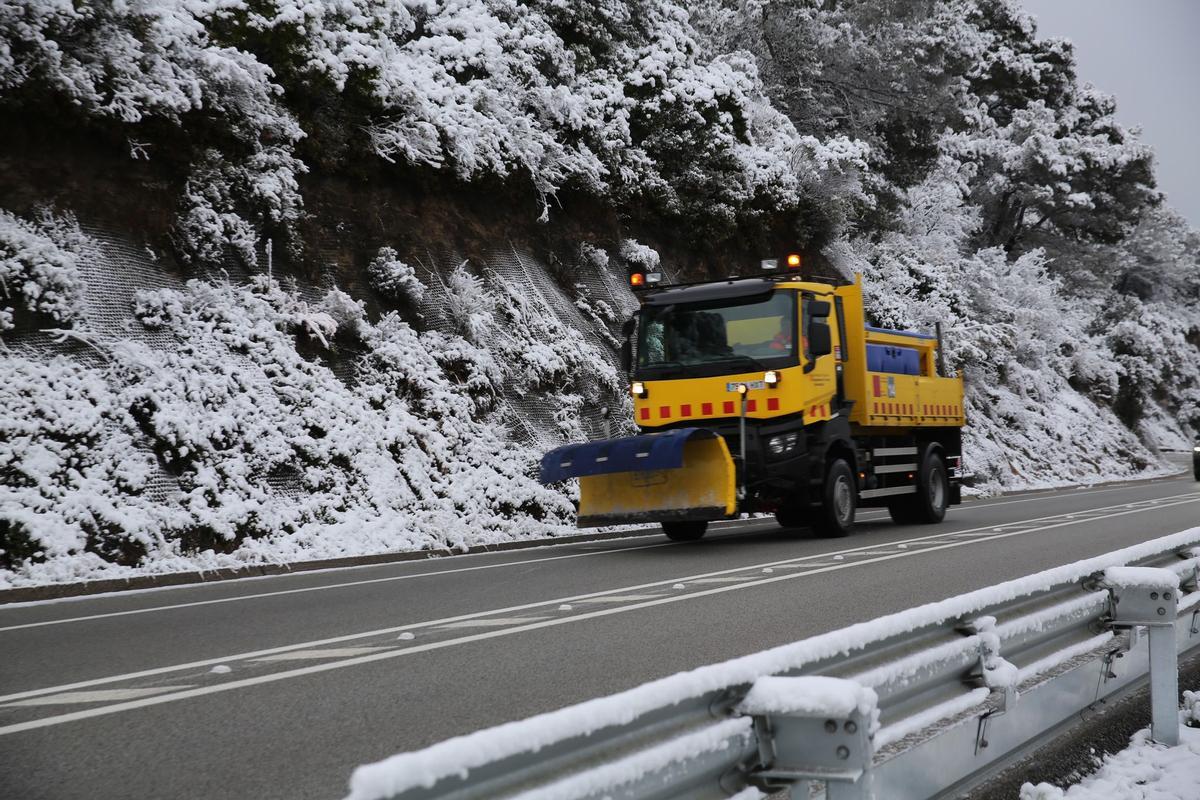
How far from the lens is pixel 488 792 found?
2.37 m

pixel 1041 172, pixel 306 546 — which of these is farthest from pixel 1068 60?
pixel 306 546

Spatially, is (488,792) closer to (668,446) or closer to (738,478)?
(668,446)

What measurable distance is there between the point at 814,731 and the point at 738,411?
40.0 ft

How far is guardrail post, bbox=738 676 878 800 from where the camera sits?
10.3 feet

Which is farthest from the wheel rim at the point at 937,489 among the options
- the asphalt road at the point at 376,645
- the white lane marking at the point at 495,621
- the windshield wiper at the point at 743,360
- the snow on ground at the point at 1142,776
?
the snow on ground at the point at 1142,776

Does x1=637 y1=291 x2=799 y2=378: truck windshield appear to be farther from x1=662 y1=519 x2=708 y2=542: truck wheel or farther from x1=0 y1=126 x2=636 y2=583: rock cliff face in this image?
x1=0 y1=126 x2=636 y2=583: rock cliff face

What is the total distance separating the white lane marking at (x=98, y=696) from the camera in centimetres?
641

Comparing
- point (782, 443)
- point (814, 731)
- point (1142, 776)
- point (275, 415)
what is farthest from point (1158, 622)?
point (275, 415)

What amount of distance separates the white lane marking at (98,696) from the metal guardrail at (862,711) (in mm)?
3957

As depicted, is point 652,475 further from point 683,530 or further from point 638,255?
point 638,255

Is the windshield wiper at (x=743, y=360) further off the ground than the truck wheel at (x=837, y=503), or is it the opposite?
the windshield wiper at (x=743, y=360)

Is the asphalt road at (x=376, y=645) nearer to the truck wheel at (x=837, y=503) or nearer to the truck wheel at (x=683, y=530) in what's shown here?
the truck wheel at (x=837, y=503)

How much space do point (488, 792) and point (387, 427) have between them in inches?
617

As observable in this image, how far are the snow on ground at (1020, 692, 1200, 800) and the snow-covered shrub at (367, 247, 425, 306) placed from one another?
15.8 meters
